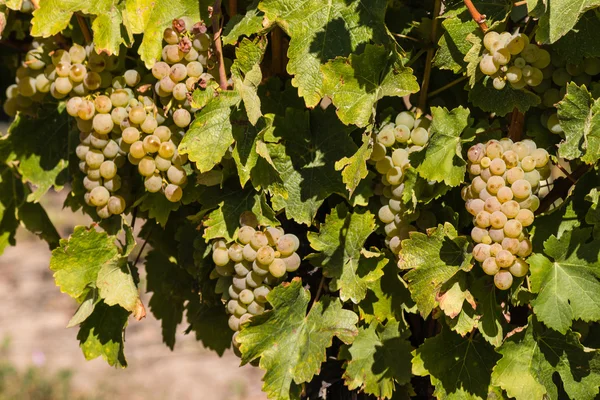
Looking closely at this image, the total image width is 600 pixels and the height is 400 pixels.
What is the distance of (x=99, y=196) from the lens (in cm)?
131

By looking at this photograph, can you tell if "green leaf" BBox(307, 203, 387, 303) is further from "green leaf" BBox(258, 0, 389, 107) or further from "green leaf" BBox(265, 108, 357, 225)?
"green leaf" BBox(258, 0, 389, 107)

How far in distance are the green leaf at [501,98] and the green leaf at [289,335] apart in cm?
39

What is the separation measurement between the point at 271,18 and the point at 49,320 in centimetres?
362

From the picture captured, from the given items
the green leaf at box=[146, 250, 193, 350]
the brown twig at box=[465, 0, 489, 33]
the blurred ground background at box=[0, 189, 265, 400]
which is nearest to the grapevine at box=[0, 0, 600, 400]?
the brown twig at box=[465, 0, 489, 33]

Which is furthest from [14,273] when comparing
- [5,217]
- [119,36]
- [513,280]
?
[513,280]

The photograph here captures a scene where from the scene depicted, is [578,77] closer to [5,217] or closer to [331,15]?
[331,15]

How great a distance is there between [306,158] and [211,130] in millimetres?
161

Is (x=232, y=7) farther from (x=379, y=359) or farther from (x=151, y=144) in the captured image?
(x=379, y=359)

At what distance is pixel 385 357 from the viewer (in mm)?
1243

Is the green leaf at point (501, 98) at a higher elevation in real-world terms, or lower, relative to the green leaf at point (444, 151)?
higher

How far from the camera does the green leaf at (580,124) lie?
0.98m

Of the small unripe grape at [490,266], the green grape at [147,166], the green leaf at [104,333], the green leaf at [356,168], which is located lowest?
the green leaf at [104,333]

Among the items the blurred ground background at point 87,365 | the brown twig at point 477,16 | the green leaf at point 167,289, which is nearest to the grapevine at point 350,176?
the brown twig at point 477,16

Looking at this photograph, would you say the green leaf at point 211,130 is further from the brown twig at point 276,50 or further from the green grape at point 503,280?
the green grape at point 503,280
